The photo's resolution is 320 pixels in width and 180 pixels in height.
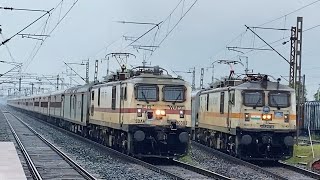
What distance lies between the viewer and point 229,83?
2744cm

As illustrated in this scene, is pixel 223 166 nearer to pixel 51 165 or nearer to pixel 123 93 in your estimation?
pixel 123 93

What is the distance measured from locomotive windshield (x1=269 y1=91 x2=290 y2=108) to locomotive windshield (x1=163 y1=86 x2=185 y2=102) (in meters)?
3.70

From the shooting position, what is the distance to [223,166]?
23.1 m

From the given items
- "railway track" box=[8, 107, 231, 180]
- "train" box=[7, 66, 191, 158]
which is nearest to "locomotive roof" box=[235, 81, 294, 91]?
"train" box=[7, 66, 191, 158]

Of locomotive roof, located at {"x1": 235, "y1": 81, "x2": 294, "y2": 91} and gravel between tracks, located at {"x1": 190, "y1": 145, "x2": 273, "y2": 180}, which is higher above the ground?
locomotive roof, located at {"x1": 235, "y1": 81, "x2": 294, "y2": 91}

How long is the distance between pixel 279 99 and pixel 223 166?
3.89 meters

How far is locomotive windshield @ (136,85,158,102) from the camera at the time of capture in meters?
23.6

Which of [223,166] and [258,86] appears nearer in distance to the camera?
[223,166]

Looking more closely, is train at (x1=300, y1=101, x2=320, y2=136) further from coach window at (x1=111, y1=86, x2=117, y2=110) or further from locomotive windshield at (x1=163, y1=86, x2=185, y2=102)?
locomotive windshield at (x1=163, y1=86, x2=185, y2=102)

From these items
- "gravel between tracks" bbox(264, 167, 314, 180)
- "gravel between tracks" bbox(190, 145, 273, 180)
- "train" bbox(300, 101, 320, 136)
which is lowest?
"gravel between tracks" bbox(264, 167, 314, 180)

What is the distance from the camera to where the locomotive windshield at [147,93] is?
23609mm

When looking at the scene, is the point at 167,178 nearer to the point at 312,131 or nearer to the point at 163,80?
the point at 163,80

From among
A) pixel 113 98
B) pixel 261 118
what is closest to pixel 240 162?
pixel 261 118

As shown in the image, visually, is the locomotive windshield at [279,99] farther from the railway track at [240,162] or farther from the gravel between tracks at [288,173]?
the gravel between tracks at [288,173]
